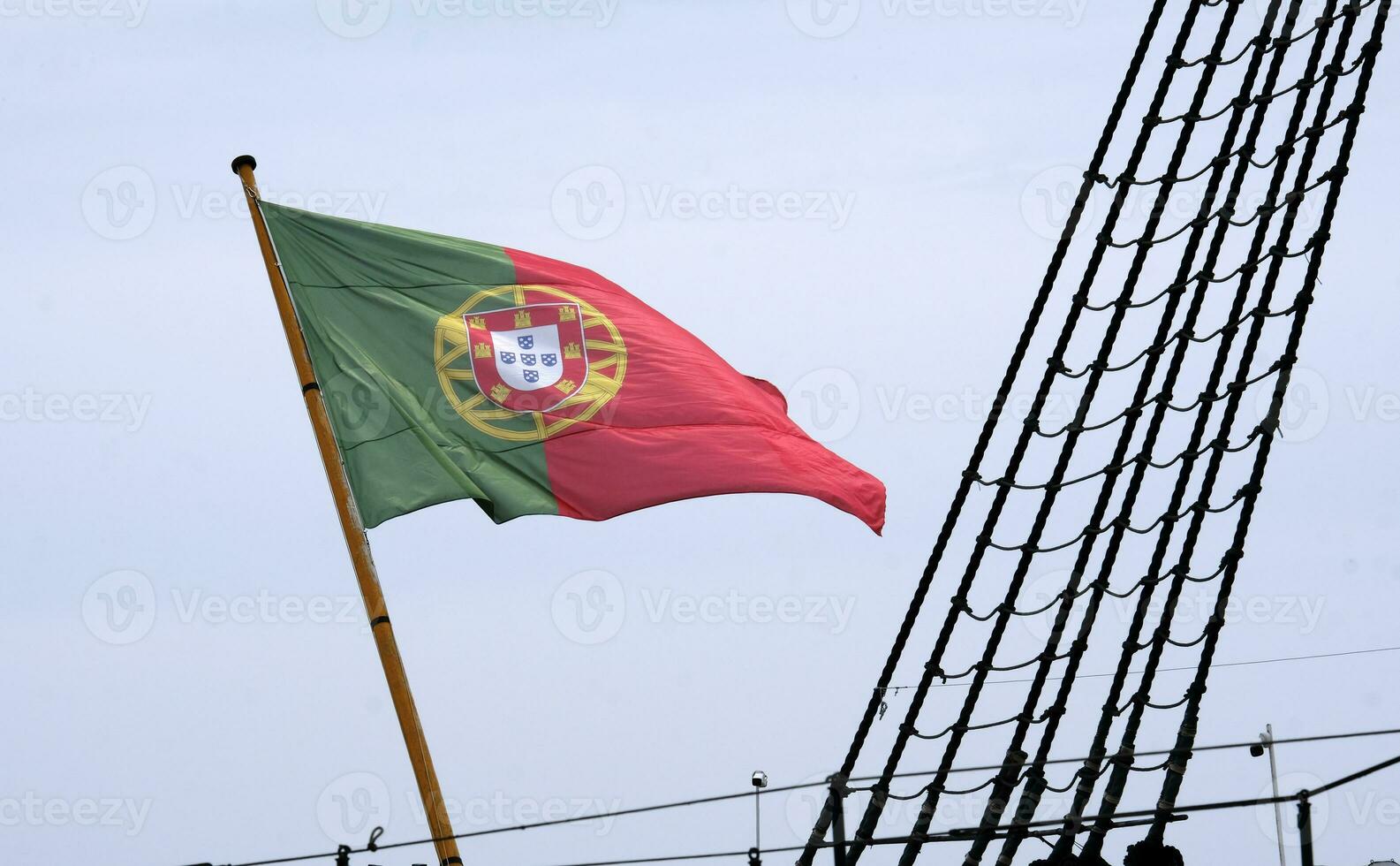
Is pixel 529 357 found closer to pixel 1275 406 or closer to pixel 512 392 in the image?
pixel 512 392

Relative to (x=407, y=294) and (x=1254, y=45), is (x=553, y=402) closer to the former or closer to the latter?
(x=407, y=294)

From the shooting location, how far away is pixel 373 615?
46.9 feet

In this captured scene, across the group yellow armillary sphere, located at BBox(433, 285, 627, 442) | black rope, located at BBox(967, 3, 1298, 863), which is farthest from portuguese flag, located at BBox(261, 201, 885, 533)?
black rope, located at BBox(967, 3, 1298, 863)

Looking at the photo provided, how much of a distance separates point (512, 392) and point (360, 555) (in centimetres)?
197

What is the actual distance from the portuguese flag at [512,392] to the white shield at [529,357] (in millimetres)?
14

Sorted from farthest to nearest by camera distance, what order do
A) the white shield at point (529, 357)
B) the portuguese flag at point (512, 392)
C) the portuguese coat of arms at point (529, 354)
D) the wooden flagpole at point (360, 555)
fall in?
the white shield at point (529, 357), the portuguese coat of arms at point (529, 354), the portuguese flag at point (512, 392), the wooden flagpole at point (360, 555)

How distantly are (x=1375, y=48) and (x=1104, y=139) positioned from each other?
2.25m

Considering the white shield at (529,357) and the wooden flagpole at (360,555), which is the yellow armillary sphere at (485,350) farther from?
the wooden flagpole at (360,555)

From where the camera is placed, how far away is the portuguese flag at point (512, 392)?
15234mm

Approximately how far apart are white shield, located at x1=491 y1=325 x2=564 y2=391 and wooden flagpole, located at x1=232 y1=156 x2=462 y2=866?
154 centimetres

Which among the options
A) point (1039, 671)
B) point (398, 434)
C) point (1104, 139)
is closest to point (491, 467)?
point (398, 434)

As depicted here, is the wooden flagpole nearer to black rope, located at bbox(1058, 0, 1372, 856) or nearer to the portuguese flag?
the portuguese flag

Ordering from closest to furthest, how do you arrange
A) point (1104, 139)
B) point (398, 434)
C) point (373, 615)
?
point (373, 615)
point (398, 434)
point (1104, 139)

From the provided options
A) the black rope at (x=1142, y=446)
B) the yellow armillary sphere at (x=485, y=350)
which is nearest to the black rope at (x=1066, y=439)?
A: the black rope at (x=1142, y=446)
